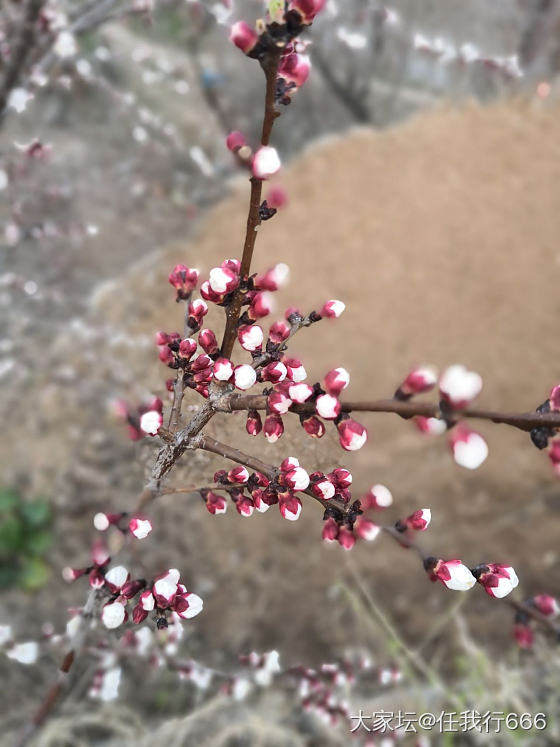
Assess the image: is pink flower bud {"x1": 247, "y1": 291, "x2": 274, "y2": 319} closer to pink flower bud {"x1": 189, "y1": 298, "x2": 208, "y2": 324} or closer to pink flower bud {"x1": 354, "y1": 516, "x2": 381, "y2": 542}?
pink flower bud {"x1": 189, "y1": 298, "x2": 208, "y2": 324}

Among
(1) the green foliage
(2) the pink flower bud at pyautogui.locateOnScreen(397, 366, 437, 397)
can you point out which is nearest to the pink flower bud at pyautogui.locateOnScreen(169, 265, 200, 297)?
(2) the pink flower bud at pyautogui.locateOnScreen(397, 366, 437, 397)

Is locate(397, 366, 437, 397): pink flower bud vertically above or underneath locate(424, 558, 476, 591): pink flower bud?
above

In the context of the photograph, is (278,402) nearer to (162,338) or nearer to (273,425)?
(273,425)

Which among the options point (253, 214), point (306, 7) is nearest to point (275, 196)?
point (253, 214)

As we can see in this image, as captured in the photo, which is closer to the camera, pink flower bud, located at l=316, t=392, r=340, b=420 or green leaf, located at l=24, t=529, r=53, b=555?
pink flower bud, located at l=316, t=392, r=340, b=420

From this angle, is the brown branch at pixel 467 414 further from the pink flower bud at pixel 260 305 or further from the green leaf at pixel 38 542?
the green leaf at pixel 38 542

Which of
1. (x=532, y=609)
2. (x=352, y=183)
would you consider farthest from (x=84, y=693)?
(x=352, y=183)

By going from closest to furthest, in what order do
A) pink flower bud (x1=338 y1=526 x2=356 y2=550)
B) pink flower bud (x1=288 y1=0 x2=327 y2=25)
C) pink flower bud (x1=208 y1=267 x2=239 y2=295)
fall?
1. pink flower bud (x1=288 y1=0 x2=327 y2=25)
2. pink flower bud (x1=208 y1=267 x2=239 y2=295)
3. pink flower bud (x1=338 y1=526 x2=356 y2=550)
